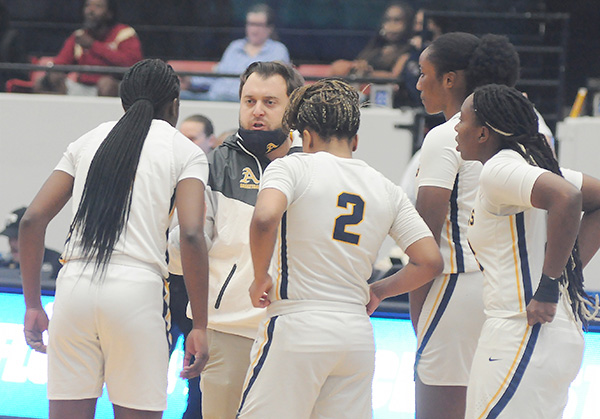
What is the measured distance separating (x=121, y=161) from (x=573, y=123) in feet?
17.7

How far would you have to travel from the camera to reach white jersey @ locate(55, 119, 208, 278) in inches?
116

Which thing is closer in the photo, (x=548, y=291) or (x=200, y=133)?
(x=548, y=291)

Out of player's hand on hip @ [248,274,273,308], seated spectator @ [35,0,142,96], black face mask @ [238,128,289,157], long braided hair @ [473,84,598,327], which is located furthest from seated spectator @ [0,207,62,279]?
long braided hair @ [473,84,598,327]

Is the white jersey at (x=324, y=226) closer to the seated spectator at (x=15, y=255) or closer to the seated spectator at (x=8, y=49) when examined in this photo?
the seated spectator at (x=15, y=255)

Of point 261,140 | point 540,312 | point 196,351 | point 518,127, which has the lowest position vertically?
point 196,351

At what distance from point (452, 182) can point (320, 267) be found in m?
0.85

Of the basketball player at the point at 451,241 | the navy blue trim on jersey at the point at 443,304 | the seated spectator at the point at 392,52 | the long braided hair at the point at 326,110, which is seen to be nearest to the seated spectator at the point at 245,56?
the seated spectator at the point at 392,52

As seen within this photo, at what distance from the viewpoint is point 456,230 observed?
133 inches

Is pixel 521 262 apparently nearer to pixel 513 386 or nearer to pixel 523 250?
pixel 523 250

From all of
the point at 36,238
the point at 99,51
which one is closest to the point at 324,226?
the point at 36,238

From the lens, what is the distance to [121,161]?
9.72 ft

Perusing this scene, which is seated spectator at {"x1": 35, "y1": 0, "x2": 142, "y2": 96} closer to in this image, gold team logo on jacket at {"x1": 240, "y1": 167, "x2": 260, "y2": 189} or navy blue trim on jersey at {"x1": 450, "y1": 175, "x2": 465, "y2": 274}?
gold team logo on jacket at {"x1": 240, "y1": 167, "x2": 260, "y2": 189}

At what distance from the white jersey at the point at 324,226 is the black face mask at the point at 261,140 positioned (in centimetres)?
58

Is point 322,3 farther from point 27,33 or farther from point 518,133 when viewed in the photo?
point 518,133
